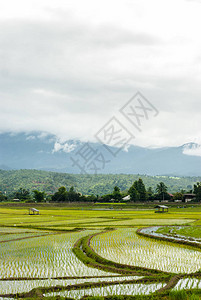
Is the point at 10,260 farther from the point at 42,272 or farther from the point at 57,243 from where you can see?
the point at 57,243

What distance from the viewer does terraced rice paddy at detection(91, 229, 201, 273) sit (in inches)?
476

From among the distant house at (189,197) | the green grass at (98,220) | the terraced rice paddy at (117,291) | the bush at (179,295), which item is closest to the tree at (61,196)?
the distant house at (189,197)

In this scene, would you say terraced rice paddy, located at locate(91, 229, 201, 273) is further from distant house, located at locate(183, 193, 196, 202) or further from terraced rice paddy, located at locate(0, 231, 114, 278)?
distant house, located at locate(183, 193, 196, 202)

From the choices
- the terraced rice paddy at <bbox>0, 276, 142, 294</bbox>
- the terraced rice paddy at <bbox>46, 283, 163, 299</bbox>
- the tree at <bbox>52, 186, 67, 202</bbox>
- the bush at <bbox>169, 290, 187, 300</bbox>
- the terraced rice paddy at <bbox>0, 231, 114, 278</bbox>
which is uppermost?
the bush at <bbox>169, 290, 187, 300</bbox>

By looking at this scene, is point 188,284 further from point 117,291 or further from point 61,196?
point 61,196

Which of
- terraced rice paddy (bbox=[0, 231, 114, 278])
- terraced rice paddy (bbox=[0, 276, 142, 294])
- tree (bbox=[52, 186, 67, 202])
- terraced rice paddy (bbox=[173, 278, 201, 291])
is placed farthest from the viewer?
tree (bbox=[52, 186, 67, 202])

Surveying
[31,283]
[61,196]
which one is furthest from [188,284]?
[61,196]

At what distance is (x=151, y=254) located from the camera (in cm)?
1457

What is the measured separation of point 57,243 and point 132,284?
9.91 metres

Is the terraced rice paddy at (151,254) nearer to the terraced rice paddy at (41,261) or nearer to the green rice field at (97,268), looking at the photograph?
the green rice field at (97,268)

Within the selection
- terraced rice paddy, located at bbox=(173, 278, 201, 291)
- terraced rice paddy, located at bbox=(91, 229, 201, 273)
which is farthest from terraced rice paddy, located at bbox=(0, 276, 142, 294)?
terraced rice paddy, located at bbox=(91, 229, 201, 273)

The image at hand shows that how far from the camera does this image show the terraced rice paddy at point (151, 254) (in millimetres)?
12102

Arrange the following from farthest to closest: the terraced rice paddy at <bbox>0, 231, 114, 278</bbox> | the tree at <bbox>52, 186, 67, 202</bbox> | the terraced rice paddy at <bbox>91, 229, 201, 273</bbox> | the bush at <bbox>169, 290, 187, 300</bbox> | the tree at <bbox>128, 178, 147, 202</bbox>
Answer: the tree at <bbox>52, 186, 67, 202</bbox> → the tree at <bbox>128, 178, 147, 202</bbox> → the terraced rice paddy at <bbox>91, 229, 201, 273</bbox> → the terraced rice paddy at <bbox>0, 231, 114, 278</bbox> → the bush at <bbox>169, 290, 187, 300</bbox>

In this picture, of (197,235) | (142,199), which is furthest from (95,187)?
(197,235)
